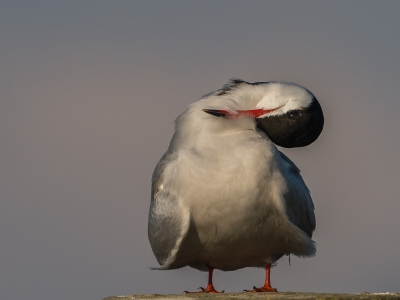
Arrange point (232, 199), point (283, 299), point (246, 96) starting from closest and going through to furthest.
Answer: point (283, 299) → point (232, 199) → point (246, 96)

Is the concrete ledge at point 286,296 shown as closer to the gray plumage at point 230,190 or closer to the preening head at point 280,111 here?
the gray plumage at point 230,190

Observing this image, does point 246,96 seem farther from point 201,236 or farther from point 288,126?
point 201,236

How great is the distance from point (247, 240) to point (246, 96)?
1618mm

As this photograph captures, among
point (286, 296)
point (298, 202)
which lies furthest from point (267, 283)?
point (286, 296)

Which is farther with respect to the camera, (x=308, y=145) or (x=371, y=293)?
(x=308, y=145)

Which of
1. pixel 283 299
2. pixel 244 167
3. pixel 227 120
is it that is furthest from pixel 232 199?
pixel 283 299

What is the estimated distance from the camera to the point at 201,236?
28.9 feet

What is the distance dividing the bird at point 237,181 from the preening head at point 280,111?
11 millimetres

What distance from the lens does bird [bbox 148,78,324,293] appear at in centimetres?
852

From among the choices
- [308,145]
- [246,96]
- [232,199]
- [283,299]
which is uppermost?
[246,96]

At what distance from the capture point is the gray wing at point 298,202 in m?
8.92

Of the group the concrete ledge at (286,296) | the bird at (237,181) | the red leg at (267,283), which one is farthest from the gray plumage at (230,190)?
the concrete ledge at (286,296)

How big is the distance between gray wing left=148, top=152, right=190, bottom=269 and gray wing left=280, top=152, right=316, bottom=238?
1190mm

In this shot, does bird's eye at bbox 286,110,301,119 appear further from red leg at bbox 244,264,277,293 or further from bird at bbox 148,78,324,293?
red leg at bbox 244,264,277,293
